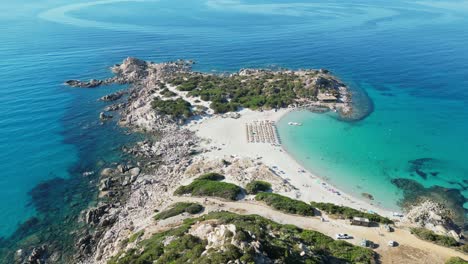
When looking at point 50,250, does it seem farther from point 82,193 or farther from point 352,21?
point 352,21

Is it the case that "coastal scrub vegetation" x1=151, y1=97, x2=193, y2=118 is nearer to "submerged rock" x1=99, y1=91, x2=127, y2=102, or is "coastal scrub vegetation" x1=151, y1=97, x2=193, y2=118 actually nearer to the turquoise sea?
the turquoise sea

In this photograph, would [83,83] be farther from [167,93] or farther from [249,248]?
[249,248]

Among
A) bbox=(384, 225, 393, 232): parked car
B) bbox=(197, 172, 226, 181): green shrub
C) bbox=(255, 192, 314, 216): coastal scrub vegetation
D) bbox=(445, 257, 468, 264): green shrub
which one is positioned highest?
bbox=(445, 257, 468, 264): green shrub

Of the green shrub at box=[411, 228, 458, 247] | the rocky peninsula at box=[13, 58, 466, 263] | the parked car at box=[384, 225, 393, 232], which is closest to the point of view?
the rocky peninsula at box=[13, 58, 466, 263]

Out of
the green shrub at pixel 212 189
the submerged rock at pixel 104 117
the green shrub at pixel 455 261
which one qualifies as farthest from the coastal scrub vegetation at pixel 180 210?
the submerged rock at pixel 104 117

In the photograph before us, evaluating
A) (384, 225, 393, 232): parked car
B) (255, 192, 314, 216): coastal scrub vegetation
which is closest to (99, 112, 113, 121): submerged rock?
(255, 192, 314, 216): coastal scrub vegetation

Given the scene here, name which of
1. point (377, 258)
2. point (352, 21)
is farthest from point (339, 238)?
point (352, 21)
